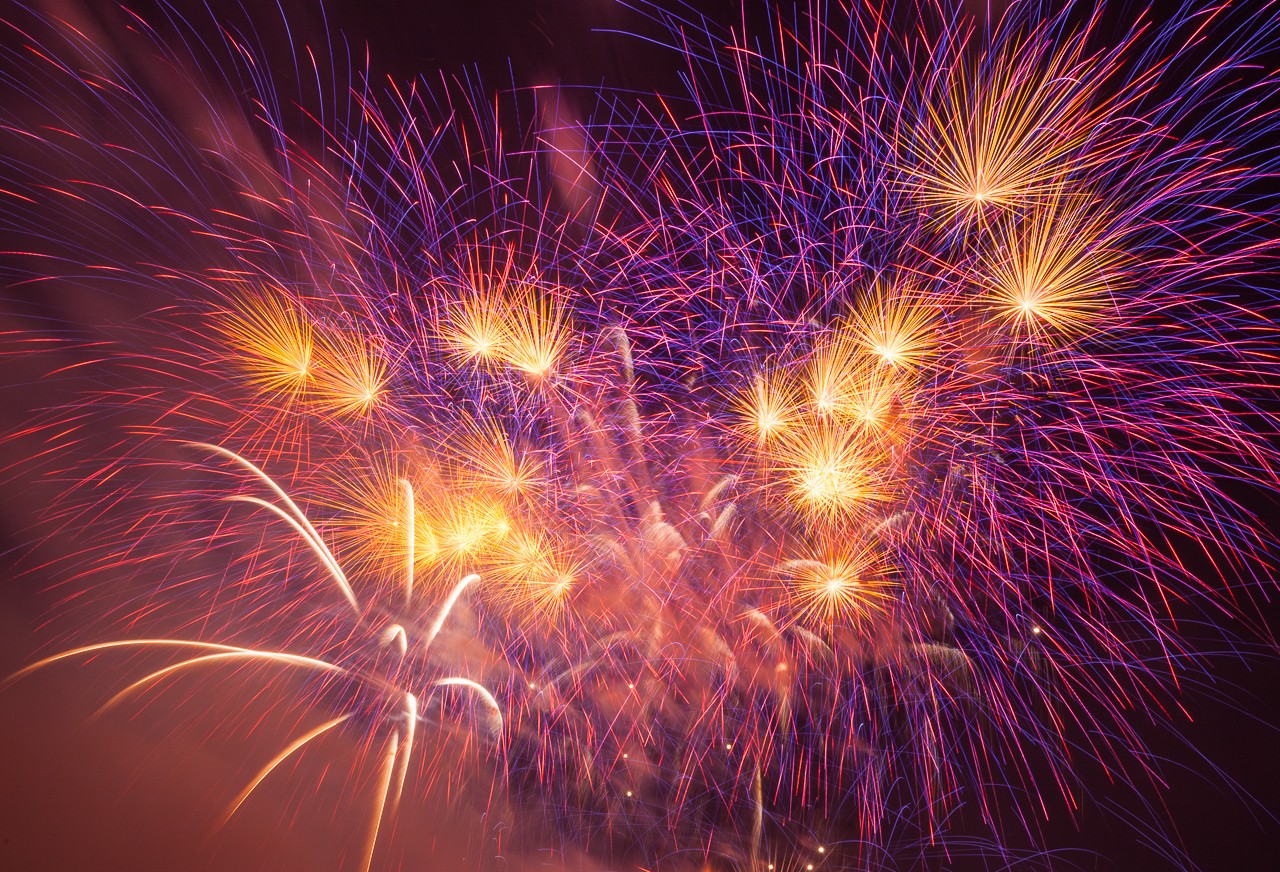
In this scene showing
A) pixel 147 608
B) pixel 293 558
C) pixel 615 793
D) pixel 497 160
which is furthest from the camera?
pixel 615 793

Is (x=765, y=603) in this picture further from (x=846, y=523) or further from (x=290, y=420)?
(x=290, y=420)

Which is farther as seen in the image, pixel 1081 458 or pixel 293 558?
pixel 293 558

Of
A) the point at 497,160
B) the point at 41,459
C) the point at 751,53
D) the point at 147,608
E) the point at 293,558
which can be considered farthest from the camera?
the point at 293,558

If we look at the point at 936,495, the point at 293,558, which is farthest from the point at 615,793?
the point at 936,495

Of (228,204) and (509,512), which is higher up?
(228,204)

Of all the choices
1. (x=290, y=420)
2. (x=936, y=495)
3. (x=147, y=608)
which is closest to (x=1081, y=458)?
(x=936, y=495)

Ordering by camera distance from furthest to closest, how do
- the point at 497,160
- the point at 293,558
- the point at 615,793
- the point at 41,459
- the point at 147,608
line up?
the point at 615,793 < the point at 293,558 < the point at 147,608 < the point at 41,459 < the point at 497,160

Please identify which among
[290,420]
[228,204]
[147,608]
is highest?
[228,204]

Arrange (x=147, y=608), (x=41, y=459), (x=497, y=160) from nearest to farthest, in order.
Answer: (x=497, y=160)
(x=41, y=459)
(x=147, y=608)

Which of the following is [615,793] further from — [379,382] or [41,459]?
[41,459]
